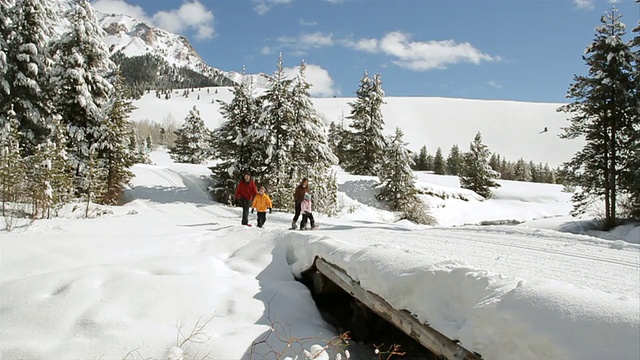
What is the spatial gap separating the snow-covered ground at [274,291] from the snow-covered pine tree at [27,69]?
12026mm

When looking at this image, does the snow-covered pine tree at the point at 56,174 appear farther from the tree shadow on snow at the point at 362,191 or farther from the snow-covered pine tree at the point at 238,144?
the tree shadow on snow at the point at 362,191

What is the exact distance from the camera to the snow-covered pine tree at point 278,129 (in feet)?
71.9

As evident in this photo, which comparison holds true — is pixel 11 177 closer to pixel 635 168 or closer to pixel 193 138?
pixel 635 168

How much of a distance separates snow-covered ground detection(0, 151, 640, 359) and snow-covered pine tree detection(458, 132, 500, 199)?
102ft

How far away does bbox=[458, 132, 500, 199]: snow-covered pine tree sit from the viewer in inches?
1517

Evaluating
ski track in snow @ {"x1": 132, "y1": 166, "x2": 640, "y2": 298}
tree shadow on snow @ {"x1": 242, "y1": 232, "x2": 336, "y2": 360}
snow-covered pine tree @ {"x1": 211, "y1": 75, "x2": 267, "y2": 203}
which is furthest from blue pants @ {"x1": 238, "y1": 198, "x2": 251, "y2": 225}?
snow-covered pine tree @ {"x1": 211, "y1": 75, "x2": 267, "y2": 203}

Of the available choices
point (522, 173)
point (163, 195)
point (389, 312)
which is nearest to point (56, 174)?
point (389, 312)

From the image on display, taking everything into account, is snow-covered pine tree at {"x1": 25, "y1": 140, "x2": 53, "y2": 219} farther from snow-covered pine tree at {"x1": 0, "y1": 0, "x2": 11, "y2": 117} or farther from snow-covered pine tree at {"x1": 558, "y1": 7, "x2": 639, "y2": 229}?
snow-covered pine tree at {"x1": 558, "y1": 7, "x2": 639, "y2": 229}

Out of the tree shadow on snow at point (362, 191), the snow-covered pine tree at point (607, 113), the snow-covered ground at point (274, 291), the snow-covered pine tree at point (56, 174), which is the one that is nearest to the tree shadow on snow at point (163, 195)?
the snow-covered pine tree at point (56, 174)

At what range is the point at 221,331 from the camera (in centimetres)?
450

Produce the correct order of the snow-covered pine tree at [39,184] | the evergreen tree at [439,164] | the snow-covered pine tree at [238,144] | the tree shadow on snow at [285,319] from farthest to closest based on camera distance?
the evergreen tree at [439,164] → the snow-covered pine tree at [238,144] → the snow-covered pine tree at [39,184] → the tree shadow on snow at [285,319]

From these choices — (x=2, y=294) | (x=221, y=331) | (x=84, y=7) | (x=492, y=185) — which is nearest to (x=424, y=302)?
(x=221, y=331)

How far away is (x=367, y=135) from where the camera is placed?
36.2 m

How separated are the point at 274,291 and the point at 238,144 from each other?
1768cm
